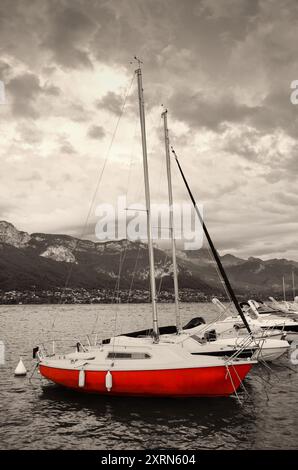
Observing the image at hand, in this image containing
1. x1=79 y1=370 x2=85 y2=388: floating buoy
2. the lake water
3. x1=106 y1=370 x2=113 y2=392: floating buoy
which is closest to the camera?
the lake water

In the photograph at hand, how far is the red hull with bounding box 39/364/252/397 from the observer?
20312 millimetres

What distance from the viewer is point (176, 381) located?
2042 centimetres

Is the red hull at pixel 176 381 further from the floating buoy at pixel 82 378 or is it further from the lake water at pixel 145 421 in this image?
the lake water at pixel 145 421

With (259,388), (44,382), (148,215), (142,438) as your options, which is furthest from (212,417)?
(44,382)

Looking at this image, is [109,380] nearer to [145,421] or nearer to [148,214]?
[145,421]

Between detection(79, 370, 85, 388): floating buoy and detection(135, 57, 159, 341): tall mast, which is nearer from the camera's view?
detection(79, 370, 85, 388): floating buoy

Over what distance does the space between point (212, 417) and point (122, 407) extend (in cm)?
458

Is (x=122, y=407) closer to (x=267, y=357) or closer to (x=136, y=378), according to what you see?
(x=136, y=378)

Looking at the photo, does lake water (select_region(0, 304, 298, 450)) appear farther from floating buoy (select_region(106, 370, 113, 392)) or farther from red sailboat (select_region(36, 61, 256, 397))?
floating buoy (select_region(106, 370, 113, 392))

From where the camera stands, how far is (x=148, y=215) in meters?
23.0

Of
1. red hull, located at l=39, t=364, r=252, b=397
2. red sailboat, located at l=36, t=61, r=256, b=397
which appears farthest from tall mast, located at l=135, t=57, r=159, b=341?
red hull, located at l=39, t=364, r=252, b=397

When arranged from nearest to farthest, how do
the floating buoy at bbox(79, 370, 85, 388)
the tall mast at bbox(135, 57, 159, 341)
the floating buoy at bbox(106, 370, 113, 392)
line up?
the floating buoy at bbox(106, 370, 113, 392) → the floating buoy at bbox(79, 370, 85, 388) → the tall mast at bbox(135, 57, 159, 341)

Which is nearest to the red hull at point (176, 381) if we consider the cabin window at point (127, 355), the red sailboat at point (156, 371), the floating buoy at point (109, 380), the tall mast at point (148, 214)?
the red sailboat at point (156, 371)

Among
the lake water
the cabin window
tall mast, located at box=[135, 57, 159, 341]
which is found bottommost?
the lake water
